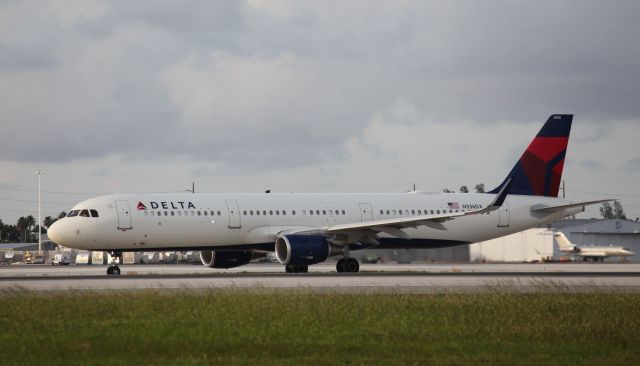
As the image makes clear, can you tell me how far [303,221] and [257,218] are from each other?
244 centimetres

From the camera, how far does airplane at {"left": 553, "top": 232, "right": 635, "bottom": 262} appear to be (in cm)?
9925

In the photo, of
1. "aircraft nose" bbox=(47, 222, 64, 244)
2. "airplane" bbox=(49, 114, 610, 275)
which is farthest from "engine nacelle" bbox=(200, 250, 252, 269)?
"aircraft nose" bbox=(47, 222, 64, 244)

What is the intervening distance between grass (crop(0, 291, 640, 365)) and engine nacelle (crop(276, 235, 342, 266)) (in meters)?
17.4

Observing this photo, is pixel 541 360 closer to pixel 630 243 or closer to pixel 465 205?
pixel 465 205

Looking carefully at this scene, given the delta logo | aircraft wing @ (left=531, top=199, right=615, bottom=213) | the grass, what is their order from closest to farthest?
1. the grass
2. the delta logo
3. aircraft wing @ (left=531, top=199, right=615, bottom=213)

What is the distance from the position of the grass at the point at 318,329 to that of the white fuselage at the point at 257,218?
1858cm

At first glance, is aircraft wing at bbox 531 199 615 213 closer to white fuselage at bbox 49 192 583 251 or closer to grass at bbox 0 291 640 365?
white fuselage at bbox 49 192 583 251

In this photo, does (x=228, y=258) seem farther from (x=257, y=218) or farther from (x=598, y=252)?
(x=598, y=252)

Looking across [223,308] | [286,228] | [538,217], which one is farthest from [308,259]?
[223,308]

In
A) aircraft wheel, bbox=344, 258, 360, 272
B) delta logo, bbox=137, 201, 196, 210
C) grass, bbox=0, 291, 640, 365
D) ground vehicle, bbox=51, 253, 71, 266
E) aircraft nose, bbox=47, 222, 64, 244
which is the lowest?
grass, bbox=0, 291, 640, 365

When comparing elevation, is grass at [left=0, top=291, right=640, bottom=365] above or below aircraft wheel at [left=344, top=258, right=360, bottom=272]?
below

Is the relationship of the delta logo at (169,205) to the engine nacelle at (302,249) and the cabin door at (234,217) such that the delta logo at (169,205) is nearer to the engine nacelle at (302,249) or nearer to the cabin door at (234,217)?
the cabin door at (234,217)

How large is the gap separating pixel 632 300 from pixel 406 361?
42.1ft

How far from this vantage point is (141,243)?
1917 inches
